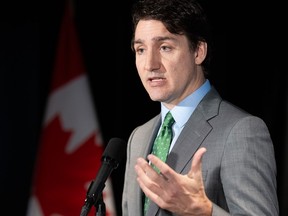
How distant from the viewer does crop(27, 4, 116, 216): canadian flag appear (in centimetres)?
371

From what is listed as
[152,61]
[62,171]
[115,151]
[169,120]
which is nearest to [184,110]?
[169,120]

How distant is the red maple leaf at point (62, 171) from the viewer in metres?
3.71

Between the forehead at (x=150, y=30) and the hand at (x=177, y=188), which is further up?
the forehead at (x=150, y=30)

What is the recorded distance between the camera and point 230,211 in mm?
1452

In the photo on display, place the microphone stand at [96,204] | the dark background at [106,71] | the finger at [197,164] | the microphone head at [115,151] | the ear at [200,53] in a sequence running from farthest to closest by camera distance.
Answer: the dark background at [106,71]
the ear at [200,53]
the microphone head at [115,151]
the microphone stand at [96,204]
the finger at [197,164]

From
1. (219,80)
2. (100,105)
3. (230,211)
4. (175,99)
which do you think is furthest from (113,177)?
(230,211)

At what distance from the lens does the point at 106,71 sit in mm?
3934

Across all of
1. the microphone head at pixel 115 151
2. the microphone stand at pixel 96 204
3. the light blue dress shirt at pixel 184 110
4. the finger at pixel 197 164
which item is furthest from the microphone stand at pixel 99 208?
the light blue dress shirt at pixel 184 110

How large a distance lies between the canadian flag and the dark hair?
2018 mm

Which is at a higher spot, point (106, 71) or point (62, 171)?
point (106, 71)

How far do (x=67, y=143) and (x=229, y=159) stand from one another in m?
2.48

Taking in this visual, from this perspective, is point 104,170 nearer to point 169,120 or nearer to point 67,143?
point 169,120

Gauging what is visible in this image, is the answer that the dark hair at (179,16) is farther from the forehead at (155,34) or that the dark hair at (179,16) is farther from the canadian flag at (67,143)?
the canadian flag at (67,143)

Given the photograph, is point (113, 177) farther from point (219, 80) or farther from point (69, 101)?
point (219, 80)
